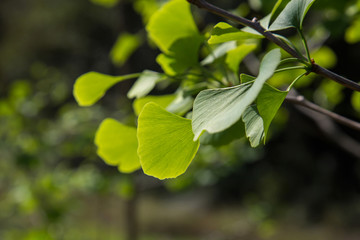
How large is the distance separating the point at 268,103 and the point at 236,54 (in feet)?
0.43

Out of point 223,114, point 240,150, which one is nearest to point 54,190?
point 240,150

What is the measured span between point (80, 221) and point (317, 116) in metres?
2.74

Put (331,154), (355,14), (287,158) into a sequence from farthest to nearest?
(287,158), (331,154), (355,14)

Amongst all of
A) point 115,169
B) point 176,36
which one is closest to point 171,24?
point 176,36

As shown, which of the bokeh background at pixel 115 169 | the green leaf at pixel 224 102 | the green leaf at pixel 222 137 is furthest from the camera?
the bokeh background at pixel 115 169

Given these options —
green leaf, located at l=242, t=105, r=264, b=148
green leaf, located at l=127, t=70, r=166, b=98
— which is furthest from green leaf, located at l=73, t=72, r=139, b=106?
green leaf, located at l=242, t=105, r=264, b=148

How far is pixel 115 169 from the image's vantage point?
164 centimetres

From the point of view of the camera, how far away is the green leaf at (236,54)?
31cm

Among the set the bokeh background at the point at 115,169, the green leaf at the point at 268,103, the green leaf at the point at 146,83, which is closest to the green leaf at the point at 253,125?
Answer: the green leaf at the point at 268,103

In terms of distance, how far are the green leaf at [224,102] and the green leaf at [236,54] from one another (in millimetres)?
131

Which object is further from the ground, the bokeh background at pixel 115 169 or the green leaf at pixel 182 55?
the green leaf at pixel 182 55

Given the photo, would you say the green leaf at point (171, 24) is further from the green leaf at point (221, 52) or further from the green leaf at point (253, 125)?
the green leaf at point (253, 125)

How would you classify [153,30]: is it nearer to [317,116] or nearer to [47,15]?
[317,116]

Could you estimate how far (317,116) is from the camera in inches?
26.3
